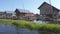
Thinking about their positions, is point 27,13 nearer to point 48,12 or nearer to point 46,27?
point 48,12

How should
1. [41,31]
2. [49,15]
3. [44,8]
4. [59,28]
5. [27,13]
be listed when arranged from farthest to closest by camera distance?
[27,13]
[44,8]
[49,15]
[41,31]
[59,28]

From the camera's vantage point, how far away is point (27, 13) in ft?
191

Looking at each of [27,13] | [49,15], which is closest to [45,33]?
[49,15]

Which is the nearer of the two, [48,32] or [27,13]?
[48,32]

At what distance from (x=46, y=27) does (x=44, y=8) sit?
2586cm

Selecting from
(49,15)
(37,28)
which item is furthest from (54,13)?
(37,28)

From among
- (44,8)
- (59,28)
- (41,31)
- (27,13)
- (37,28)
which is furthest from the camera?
(27,13)

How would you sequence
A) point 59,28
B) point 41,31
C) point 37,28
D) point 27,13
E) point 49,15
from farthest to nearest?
point 27,13 < point 49,15 < point 37,28 < point 41,31 < point 59,28

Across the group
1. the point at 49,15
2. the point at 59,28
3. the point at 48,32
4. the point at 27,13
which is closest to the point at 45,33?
the point at 48,32

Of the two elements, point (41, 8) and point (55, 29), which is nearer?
point (55, 29)

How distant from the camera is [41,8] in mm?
44938

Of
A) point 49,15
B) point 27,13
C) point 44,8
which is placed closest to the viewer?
point 49,15

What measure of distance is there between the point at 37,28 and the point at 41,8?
2511cm

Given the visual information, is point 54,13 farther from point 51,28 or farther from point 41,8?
point 51,28
